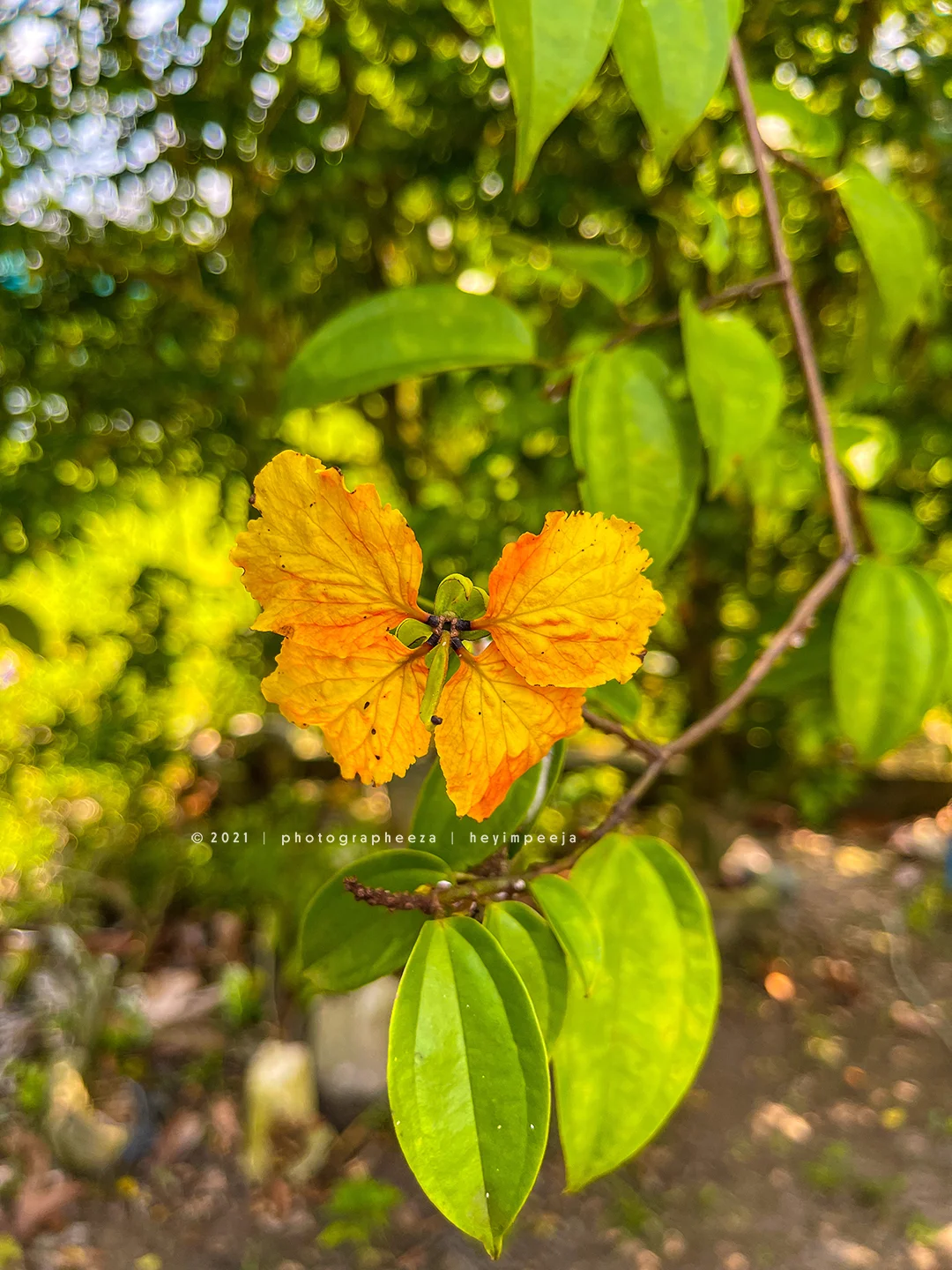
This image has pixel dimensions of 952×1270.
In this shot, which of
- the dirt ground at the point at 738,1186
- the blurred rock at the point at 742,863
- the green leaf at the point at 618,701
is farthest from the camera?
the blurred rock at the point at 742,863

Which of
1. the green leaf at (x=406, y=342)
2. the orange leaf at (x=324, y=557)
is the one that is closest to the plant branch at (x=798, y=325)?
the green leaf at (x=406, y=342)

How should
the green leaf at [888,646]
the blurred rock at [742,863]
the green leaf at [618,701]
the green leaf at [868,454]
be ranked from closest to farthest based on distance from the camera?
1. the green leaf at [618,701]
2. the green leaf at [888,646]
3. the green leaf at [868,454]
4. the blurred rock at [742,863]

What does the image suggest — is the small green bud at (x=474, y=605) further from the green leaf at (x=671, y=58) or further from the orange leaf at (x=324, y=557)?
the green leaf at (x=671, y=58)

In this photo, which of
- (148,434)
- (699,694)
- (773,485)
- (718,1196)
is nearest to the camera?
(773,485)

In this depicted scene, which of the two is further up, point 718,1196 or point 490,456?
point 490,456

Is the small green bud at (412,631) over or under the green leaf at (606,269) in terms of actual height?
under

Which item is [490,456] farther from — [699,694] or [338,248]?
[699,694]

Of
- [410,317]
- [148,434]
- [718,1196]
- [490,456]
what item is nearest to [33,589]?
[148,434]
